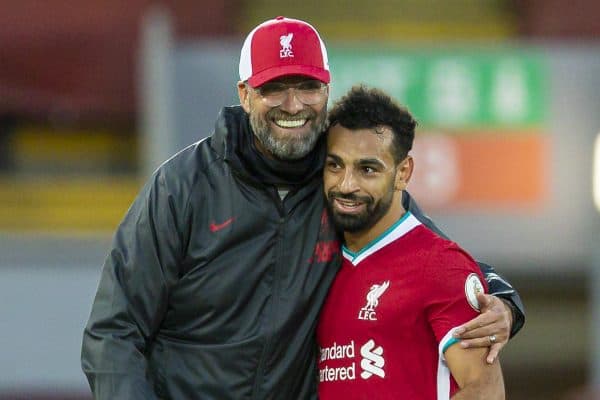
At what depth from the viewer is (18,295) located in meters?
9.38

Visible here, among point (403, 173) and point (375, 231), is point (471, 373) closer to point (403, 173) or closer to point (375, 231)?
point (375, 231)

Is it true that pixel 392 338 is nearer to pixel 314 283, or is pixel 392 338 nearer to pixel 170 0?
pixel 314 283

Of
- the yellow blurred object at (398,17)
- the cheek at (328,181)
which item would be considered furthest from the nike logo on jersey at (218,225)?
the yellow blurred object at (398,17)

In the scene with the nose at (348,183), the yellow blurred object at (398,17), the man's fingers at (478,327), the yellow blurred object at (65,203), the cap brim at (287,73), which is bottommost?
the yellow blurred object at (65,203)

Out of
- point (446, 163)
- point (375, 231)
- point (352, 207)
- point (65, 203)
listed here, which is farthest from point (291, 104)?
point (65, 203)

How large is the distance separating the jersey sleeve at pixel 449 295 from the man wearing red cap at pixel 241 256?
0.29ft

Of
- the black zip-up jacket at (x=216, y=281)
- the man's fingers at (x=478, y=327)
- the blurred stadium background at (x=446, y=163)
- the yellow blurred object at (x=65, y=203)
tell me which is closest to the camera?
the man's fingers at (x=478, y=327)

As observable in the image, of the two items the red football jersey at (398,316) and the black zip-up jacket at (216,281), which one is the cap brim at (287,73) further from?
the red football jersey at (398,316)

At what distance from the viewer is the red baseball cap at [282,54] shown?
155 inches

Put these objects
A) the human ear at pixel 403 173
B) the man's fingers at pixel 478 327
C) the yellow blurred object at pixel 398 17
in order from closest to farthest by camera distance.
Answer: the man's fingers at pixel 478 327 < the human ear at pixel 403 173 < the yellow blurred object at pixel 398 17

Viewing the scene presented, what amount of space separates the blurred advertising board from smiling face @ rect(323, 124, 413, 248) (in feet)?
17.4

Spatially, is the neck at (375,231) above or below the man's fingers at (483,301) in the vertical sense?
above

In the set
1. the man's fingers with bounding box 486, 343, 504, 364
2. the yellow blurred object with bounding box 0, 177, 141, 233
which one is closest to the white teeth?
the man's fingers with bounding box 486, 343, 504, 364

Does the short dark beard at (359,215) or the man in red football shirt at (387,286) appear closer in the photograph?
the man in red football shirt at (387,286)
